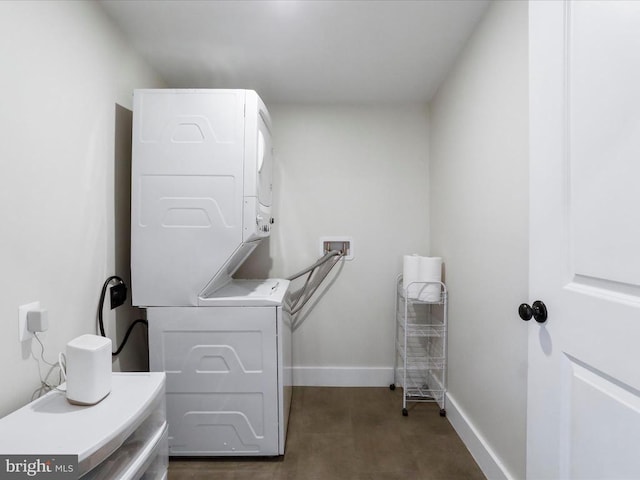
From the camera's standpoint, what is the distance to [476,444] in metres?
1.78

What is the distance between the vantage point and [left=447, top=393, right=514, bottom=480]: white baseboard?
1542 mm

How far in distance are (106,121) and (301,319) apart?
6.21 ft

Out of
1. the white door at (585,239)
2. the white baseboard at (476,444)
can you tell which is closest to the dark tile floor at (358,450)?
the white baseboard at (476,444)

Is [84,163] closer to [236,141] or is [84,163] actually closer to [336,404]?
Result: [236,141]

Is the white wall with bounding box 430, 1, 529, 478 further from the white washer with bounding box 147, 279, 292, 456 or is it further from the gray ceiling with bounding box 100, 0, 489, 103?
the white washer with bounding box 147, 279, 292, 456

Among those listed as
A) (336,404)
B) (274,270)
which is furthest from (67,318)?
(336,404)

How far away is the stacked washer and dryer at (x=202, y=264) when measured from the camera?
1749mm

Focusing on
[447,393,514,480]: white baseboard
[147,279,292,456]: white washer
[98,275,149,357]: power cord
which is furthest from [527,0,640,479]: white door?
[98,275,149,357]: power cord

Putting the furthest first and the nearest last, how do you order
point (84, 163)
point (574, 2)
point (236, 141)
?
point (236, 141) < point (84, 163) < point (574, 2)

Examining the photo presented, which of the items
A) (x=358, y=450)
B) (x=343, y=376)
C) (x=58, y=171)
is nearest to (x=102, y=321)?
(x=58, y=171)

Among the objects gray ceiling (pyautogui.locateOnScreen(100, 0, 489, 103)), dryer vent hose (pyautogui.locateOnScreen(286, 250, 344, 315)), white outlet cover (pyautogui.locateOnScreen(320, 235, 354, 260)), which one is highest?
gray ceiling (pyautogui.locateOnScreen(100, 0, 489, 103))

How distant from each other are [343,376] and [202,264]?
1.60 meters

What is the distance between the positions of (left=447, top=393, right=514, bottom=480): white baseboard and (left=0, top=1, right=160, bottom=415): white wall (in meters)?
2.01

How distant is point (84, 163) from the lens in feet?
4.98
